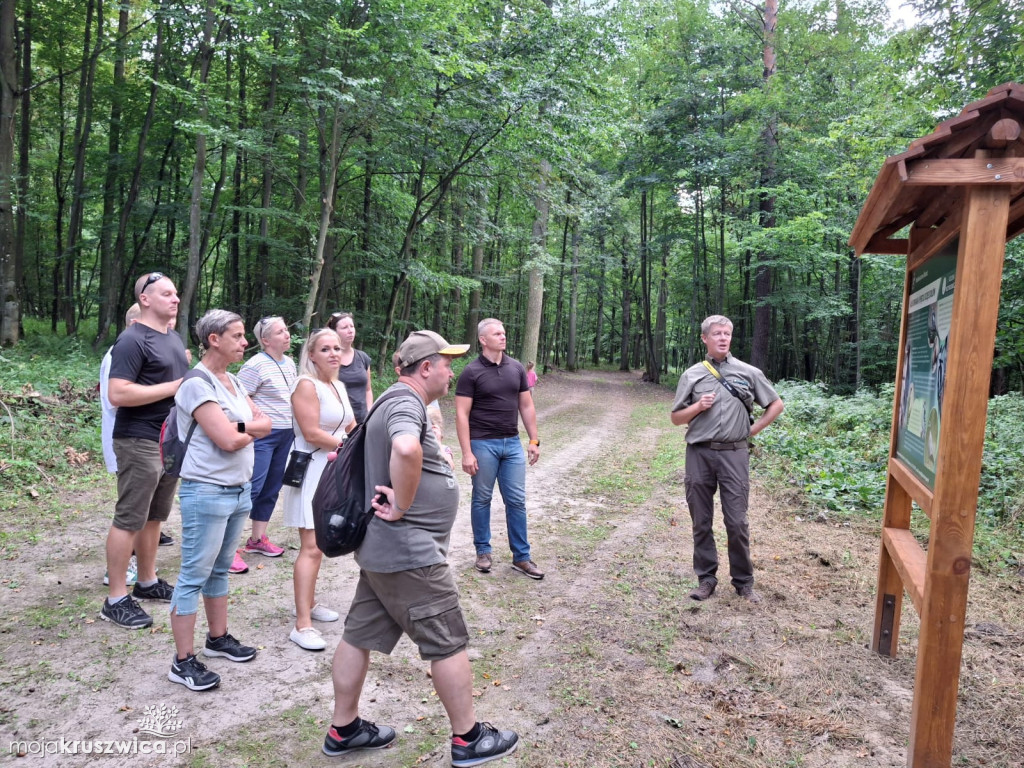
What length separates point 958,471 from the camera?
2582 mm

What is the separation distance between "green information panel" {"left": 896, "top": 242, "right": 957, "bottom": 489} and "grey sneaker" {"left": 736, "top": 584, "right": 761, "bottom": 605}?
5.23 ft

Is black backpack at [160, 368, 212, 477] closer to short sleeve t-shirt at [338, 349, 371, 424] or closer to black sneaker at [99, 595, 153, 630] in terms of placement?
black sneaker at [99, 595, 153, 630]

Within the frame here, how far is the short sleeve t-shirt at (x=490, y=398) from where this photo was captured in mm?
5164

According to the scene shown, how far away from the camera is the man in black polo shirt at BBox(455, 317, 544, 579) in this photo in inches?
203

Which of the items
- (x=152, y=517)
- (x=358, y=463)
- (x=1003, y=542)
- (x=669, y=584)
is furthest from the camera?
(x=1003, y=542)

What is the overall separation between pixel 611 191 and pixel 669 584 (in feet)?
72.6

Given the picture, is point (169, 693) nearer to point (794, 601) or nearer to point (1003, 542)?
point (794, 601)

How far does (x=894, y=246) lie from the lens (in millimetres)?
3859

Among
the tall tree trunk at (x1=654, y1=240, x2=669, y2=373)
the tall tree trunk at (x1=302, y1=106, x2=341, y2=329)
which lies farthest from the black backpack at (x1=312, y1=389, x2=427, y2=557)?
the tall tree trunk at (x1=654, y1=240, x2=669, y2=373)

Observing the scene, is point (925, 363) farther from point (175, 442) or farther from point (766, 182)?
point (766, 182)

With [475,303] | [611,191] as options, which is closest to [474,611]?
[475,303]

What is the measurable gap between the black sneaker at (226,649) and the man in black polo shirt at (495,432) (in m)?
2.10

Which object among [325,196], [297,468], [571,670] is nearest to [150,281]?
[297,468]

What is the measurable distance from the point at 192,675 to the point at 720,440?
366cm
